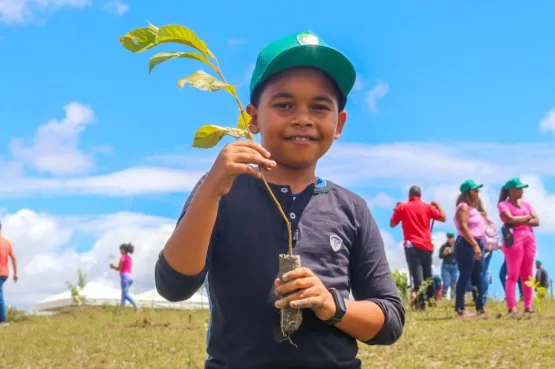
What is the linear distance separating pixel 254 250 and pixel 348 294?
1.19ft

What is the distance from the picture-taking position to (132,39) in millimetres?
2023

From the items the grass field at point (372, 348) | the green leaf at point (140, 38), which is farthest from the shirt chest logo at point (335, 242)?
the grass field at point (372, 348)

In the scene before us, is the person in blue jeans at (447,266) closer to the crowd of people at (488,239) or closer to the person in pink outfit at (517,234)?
the crowd of people at (488,239)

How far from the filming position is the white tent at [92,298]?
1711 centimetres

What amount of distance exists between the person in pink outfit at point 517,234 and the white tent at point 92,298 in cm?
1043

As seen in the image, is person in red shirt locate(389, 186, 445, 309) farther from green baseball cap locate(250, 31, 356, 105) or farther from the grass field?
green baseball cap locate(250, 31, 356, 105)

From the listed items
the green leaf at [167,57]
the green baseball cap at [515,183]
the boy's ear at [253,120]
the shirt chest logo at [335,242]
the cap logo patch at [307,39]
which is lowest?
the shirt chest logo at [335,242]

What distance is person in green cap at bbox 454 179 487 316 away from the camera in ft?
30.2

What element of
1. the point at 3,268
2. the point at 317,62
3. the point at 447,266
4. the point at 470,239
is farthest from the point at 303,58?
the point at 447,266

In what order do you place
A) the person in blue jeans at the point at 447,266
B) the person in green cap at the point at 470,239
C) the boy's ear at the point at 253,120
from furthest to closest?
the person in blue jeans at the point at 447,266 < the person in green cap at the point at 470,239 < the boy's ear at the point at 253,120

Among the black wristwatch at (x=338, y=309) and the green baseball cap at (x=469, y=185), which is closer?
the black wristwatch at (x=338, y=309)

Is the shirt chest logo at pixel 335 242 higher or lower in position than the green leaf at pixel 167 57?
lower

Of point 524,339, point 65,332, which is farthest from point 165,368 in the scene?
point 65,332

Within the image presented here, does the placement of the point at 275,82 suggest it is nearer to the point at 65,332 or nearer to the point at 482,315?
the point at 482,315
